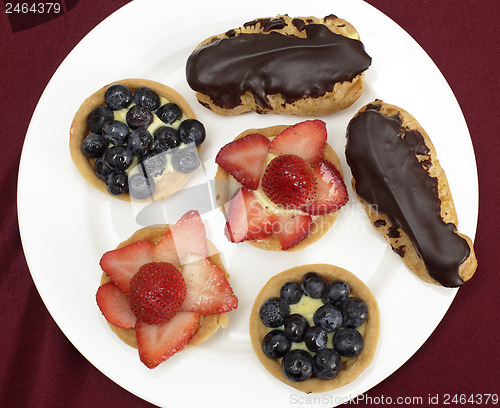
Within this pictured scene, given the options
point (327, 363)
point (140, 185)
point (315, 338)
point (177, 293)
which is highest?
point (140, 185)

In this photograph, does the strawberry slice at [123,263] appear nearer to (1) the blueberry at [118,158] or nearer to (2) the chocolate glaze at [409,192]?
(1) the blueberry at [118,158]

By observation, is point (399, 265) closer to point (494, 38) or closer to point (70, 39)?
point (494, 38)

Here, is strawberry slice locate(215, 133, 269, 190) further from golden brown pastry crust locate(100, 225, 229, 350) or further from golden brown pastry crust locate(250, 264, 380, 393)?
golden brown pastry crust locate(250, 264, 380, 393)

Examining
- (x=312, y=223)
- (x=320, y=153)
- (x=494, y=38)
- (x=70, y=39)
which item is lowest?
(x=312, y=223)

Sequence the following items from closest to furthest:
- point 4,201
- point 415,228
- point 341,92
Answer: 1. point 415,228
2. point 341,92
3. point 4,201

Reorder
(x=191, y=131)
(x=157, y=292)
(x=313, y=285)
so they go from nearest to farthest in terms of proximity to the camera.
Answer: (x=157, y=292)
(x=313, y=285)
(x=191, y=131)

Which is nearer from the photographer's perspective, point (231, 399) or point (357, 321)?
point (357, 321)

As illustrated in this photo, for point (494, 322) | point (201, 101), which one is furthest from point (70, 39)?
point (494, 322)

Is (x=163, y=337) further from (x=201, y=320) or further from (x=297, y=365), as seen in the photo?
(x=297, y=365)

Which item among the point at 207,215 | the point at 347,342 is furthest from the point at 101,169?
the point at 347,342
